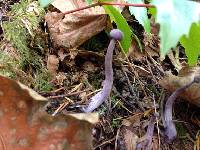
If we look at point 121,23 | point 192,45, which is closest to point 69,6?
point 121,23

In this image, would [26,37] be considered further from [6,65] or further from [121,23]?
[121,23]

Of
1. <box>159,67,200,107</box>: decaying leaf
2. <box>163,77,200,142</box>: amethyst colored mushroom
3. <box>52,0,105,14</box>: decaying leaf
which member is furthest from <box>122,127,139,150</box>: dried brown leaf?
<box>52,0,105,14</box>: decaying leaf

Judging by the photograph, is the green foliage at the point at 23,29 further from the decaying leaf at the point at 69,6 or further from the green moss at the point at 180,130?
the green moss at the point at 180,130

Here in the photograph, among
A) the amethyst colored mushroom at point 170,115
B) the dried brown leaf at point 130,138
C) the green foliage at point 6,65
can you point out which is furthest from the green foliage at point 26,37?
the amethyst colored mushroom at point 170,115

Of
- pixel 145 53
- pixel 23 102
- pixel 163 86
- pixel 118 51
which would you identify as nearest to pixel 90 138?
pixel 23 102

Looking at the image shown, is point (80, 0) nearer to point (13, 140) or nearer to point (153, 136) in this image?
point (153, 136)

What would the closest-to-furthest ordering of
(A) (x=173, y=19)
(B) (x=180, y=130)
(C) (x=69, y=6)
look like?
(A) (x=173, y=19) → (B) (x=180, y=130) → (C) (x=69, y=6)

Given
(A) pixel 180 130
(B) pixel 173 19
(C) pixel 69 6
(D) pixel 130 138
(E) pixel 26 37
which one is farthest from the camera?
(C) pixel 69 6
